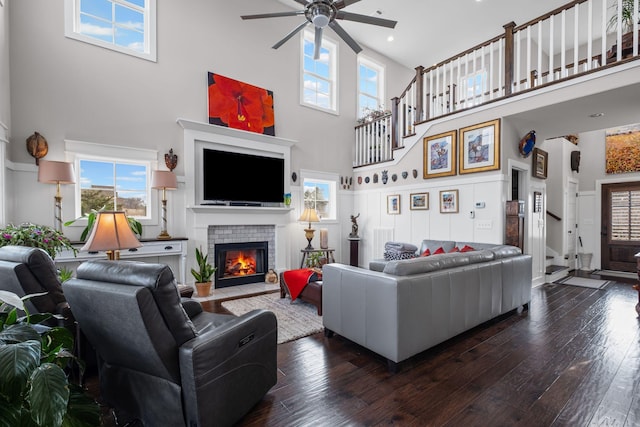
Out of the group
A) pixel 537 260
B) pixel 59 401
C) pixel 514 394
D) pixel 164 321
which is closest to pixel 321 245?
pixel 537 260

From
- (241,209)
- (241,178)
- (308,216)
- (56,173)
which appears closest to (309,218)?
(308,216)

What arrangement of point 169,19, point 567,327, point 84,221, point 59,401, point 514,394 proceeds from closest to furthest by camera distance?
point 59,401 → point 514,394 → point 567,327 → point 84,221 → point 169,19

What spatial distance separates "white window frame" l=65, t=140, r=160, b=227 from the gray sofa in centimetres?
319

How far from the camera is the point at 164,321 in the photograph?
1484mm

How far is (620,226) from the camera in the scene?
6578 millimetres

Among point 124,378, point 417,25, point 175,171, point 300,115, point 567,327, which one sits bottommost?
point 567,327

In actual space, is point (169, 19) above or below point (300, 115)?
above

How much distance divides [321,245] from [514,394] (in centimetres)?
442

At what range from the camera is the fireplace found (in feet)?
17.1

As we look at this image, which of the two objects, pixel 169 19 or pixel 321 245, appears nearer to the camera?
pixel 169 19

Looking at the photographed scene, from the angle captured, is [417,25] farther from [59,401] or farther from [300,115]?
[59,401]

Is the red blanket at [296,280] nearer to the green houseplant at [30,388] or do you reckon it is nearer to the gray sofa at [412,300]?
the gray sofa at [412,300]

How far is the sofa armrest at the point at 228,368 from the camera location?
1499mm

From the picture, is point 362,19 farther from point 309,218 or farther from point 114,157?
point 114,157
